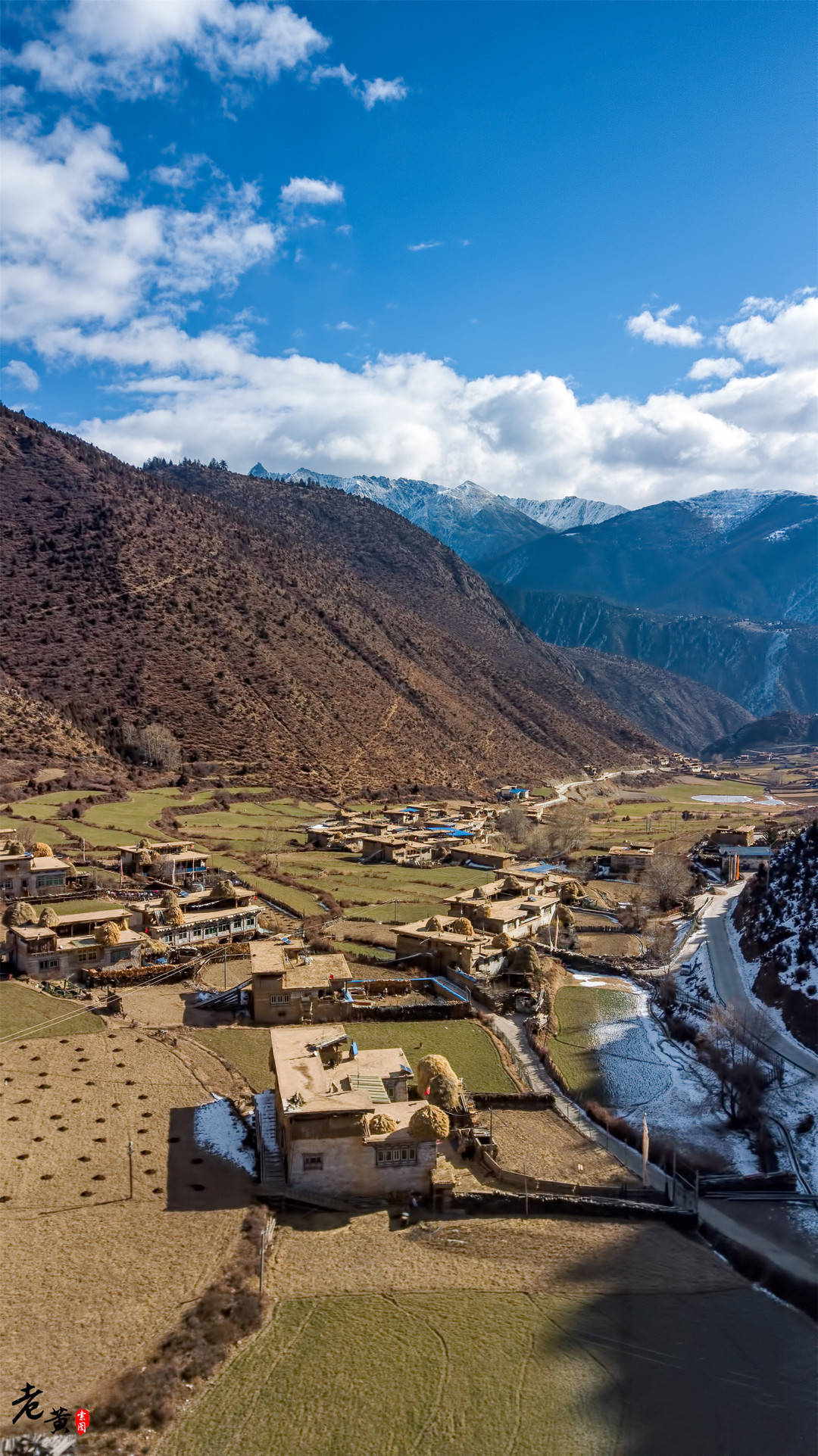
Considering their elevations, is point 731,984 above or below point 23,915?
A: below

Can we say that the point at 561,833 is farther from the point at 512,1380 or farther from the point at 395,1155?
the point at 512,1380

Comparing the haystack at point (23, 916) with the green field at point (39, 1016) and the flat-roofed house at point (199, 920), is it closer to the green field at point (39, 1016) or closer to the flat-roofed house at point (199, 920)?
the flat-roofed house at point (199, 920)

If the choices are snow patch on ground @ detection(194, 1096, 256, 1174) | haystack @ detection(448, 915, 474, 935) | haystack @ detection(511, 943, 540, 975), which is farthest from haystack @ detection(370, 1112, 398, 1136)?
haystack @ detection(448, 915, 474, 935)

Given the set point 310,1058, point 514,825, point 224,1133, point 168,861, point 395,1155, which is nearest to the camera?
point 395,1155

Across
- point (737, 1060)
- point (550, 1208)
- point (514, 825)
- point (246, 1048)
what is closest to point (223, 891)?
point (246, 1048)

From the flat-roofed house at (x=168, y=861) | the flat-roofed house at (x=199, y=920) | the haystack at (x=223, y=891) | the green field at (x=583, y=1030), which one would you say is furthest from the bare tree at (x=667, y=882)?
the flat-roofed house at (x=168, y=861)

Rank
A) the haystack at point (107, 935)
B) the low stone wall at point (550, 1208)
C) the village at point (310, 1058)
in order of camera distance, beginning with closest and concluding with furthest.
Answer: the village at point (310, 1058), the low stone wall at point (550, 1208), the haystack at point (107, 935)

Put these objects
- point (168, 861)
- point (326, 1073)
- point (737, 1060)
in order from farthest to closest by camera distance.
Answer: point (168, 861) < point (737, 1060) < point (326, 1073)

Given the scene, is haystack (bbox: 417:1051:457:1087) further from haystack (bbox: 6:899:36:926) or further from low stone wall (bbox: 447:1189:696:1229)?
haystack (bbox: 6:899:36:926)
